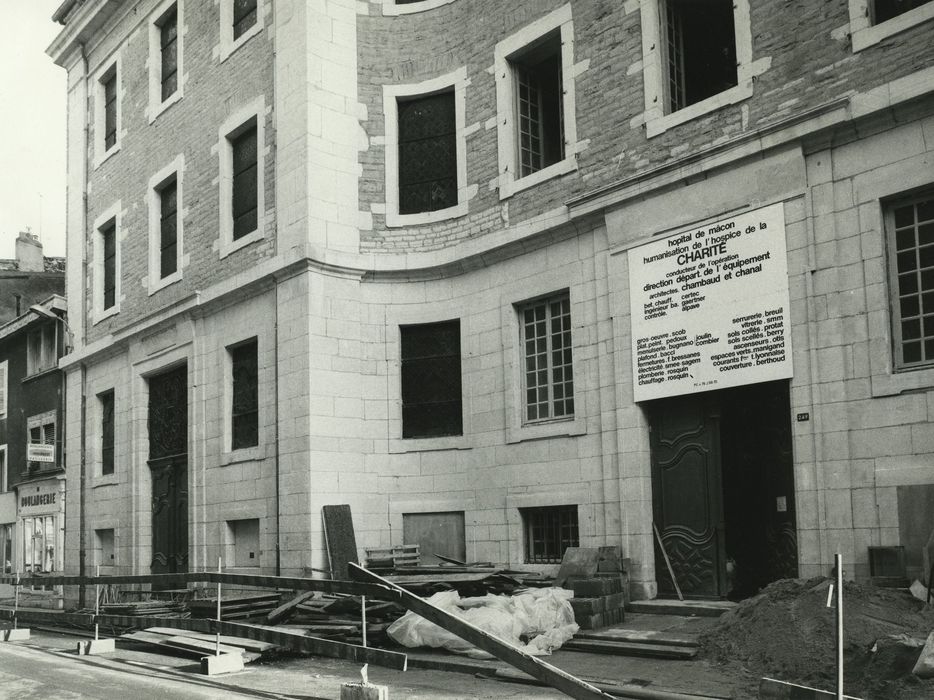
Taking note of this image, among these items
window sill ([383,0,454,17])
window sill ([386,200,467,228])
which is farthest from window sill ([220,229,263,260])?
window sill ([383,0,454,17])

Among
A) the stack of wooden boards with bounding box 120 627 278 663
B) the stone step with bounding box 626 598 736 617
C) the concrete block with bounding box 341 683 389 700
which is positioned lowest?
the stack of wooden boards with bounding box 120 627 278 663

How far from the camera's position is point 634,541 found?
13352mm

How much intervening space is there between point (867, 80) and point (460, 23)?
7732 millimetres

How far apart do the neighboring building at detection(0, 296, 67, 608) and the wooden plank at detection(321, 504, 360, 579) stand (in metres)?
12.6

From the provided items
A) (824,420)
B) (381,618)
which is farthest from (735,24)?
(381,618)

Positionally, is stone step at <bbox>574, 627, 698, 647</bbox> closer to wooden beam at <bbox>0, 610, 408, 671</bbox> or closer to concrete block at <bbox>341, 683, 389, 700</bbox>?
wooden beam at <bbox>0, 610, 408, 671</bbox>

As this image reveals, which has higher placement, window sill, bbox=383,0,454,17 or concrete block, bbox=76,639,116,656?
window sill, bbox=383,0,454,17

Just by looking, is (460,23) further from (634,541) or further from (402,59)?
(634,541)

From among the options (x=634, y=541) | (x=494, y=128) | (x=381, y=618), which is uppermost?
(x=494, y=128)

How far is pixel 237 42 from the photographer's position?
1916cm

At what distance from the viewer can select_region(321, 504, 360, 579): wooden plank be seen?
15.6 meters

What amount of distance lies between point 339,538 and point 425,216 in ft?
18.1

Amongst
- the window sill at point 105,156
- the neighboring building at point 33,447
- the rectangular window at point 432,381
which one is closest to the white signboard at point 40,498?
the neighboring building at point 33,447

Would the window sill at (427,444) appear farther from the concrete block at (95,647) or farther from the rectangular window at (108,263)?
the rectangular window at (108,263)
